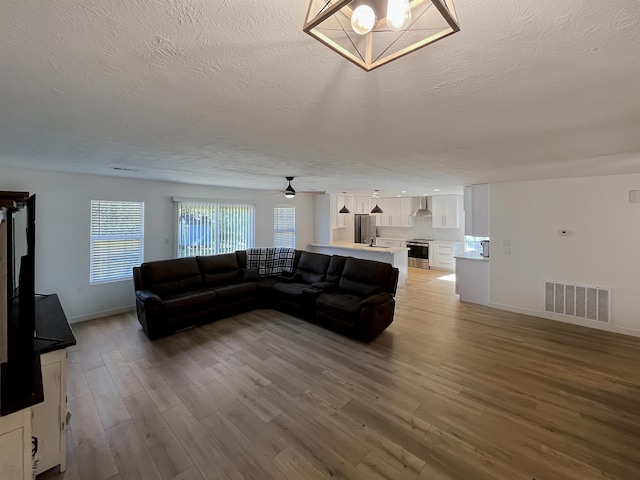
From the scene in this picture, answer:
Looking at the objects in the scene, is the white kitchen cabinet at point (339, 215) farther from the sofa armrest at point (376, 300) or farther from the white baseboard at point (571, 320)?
the white baseboard at point (571, 320)

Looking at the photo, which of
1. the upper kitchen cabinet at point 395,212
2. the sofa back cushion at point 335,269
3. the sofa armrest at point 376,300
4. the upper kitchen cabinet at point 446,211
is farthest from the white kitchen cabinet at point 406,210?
the sofa armrest at point 376,300

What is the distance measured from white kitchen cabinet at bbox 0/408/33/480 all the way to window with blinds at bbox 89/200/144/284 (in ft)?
13.3

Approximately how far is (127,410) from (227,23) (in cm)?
303

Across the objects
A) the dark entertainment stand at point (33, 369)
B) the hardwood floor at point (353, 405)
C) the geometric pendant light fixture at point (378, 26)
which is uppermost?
the geometric pendant light fixture at point (378, 26)

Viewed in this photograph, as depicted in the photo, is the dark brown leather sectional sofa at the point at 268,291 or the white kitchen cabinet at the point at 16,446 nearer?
the white kitchen cabinet at the point at 16,446

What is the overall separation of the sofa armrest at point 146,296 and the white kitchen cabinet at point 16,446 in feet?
8.56

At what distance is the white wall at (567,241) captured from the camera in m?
4.05

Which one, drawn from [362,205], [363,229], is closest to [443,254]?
[363,229]

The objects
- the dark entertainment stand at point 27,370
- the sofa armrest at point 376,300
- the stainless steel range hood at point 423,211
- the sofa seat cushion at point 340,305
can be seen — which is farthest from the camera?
the stainless steel range hood at point 423,211

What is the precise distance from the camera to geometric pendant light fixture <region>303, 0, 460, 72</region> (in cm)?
77

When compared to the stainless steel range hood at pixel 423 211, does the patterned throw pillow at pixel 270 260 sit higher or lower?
lower

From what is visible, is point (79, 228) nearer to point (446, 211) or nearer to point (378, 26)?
point (378, 26)

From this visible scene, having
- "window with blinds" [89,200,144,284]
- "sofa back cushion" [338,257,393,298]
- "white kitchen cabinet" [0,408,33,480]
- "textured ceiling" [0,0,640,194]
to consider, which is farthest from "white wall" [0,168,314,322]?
"white kitchen cabinet" [0,408,33,480]

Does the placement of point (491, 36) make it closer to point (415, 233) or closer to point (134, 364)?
point (134, 364)
